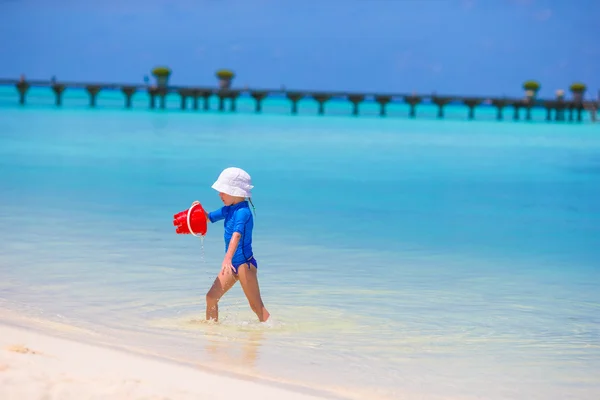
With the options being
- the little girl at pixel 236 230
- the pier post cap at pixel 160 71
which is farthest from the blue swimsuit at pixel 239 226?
the pier post cap at pixel 160 71

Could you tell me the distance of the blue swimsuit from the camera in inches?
222

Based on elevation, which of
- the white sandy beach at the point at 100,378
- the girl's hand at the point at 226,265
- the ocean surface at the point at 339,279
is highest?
the girl's hand at the point at 226,265

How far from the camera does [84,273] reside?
802 cm

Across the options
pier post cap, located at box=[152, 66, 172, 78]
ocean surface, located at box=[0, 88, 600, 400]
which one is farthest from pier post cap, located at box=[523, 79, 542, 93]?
ocean surface, located at box=[0, 88, 600, 400]

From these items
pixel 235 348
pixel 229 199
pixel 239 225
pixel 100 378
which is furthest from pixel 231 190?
pixel 100 378

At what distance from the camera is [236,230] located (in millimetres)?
5637

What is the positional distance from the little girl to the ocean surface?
341 mm

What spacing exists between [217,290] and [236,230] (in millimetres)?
573

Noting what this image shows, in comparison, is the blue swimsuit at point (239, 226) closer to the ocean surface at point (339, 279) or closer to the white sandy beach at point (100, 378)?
the ocean surface at point (339, 279)

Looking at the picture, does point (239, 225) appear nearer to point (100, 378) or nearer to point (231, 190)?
point (231, 190)

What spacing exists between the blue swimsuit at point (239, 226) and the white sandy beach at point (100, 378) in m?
0.99

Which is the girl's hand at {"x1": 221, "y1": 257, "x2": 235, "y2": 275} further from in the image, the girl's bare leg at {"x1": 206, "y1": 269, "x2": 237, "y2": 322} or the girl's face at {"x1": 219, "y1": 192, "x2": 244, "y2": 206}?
the girl's face at {"x1": 219, "y1": 192, "x2": 244, "y2": 206}

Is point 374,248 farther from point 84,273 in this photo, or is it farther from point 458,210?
point 458,210

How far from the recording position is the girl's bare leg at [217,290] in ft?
19.3
